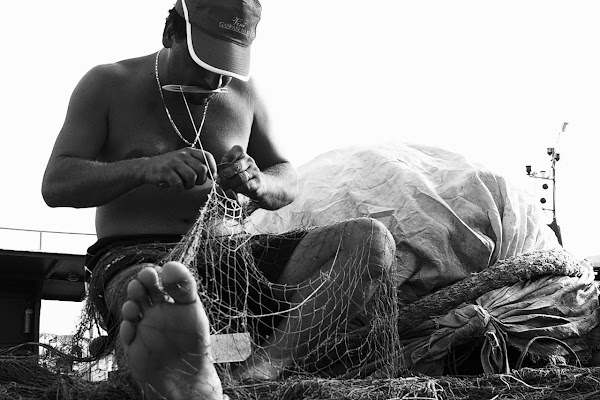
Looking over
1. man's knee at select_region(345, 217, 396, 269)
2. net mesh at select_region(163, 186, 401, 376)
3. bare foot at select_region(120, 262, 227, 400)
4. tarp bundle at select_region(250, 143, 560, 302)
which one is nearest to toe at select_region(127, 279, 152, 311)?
bare foot at select_region(120, 262, 227, 400)

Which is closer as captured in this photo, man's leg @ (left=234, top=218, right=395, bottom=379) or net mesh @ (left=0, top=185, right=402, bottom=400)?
net mesh @ (left=0, top=185, right=402, bottom=400)

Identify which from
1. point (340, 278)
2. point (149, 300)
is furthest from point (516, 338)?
point (149, 300)

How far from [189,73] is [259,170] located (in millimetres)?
345

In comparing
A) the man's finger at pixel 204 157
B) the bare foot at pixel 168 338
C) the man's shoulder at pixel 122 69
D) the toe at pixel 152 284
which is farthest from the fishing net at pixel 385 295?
the man's shoulder at pixel 122 69

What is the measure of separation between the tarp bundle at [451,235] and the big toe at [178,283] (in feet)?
3.69

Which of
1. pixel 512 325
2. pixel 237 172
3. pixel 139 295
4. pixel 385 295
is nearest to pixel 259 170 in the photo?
pixel 237 172

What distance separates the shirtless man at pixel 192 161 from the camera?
2.47 meters

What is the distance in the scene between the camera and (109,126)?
9.02 ft

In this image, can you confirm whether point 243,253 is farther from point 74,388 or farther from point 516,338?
point 516,338

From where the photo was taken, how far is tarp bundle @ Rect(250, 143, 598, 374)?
3.15m

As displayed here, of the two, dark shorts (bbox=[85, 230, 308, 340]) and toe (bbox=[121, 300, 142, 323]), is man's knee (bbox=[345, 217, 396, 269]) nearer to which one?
dark shorts (bbox=[85, 230, 308, 340])

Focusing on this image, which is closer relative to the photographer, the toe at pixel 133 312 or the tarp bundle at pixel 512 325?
A: the toe at pixel 133 312

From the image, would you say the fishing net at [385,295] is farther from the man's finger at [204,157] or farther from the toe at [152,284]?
the toe at [152,284]

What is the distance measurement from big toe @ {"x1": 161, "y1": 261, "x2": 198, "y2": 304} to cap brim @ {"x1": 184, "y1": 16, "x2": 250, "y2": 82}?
36.1 inches
